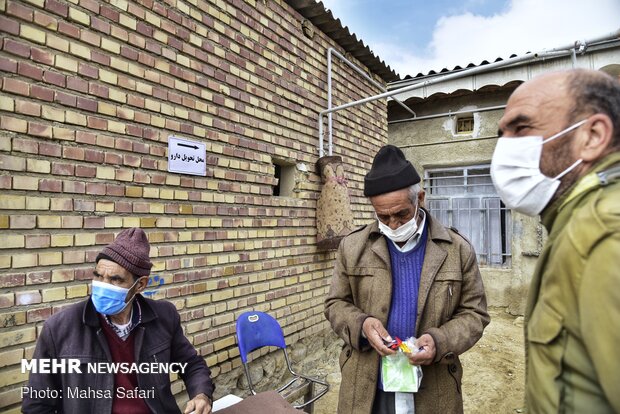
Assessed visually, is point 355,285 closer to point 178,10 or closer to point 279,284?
point 279,284

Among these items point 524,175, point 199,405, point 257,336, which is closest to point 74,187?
point 199,405

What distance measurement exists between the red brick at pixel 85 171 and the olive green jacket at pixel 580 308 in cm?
239

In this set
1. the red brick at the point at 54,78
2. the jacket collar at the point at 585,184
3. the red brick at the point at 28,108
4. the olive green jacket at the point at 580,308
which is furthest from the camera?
the red brick at the point at 54,78

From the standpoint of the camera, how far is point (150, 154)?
265 centimetres

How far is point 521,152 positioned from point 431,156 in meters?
6.95

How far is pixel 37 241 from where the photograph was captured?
6.77 ft

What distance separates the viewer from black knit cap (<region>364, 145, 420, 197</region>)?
1.84 metres

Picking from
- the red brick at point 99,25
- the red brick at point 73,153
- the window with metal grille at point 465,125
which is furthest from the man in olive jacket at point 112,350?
the window with metal grille at point 465,125

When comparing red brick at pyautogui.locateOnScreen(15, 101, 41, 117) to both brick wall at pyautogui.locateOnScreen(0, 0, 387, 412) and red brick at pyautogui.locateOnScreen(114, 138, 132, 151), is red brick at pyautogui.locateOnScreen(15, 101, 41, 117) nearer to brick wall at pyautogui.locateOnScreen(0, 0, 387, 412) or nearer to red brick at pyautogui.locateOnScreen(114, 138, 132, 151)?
brick wall at pyautogui.locateOnScreen(0, 0, 387, 412)

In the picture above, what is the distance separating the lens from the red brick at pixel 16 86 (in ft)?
6.38

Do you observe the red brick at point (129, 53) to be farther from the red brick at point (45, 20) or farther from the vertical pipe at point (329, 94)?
the vertical pipe at point (329, 94)

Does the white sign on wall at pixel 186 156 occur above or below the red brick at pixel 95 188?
above

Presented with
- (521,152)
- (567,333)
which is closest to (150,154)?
(521,152)

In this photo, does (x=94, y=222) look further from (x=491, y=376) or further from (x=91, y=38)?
(x=491, y=376)
